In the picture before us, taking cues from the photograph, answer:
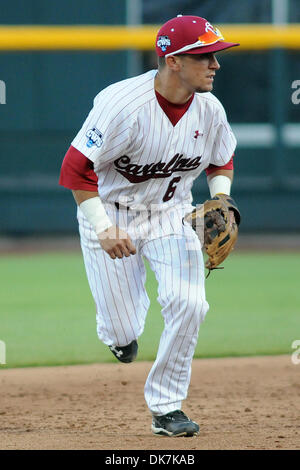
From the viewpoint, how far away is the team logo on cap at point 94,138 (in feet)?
13.1

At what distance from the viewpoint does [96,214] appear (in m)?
4.03

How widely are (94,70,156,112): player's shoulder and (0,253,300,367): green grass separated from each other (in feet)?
7.93

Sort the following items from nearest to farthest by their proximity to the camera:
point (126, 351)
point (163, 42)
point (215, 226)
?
1. point (163, 42)
2. point (215, 226)
3. point (126, 351)

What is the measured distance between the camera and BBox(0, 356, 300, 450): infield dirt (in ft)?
12.9

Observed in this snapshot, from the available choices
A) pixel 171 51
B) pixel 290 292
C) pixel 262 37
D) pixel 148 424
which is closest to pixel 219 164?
pixel 171 51

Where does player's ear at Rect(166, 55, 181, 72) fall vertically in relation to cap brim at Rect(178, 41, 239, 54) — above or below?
below

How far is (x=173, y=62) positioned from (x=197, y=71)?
13cm

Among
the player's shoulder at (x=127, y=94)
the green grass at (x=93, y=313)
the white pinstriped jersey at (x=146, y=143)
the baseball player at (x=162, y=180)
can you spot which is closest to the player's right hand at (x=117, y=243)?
the baseball player at (x=162, y=180)
